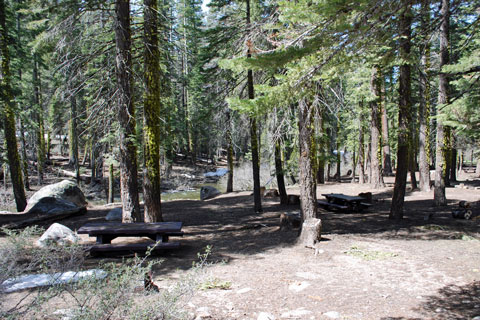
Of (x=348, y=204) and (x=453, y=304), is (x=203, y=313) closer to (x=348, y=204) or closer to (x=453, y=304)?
(x=453, y=304)

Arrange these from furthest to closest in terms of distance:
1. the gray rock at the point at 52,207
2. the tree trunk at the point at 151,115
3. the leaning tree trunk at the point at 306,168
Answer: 1. the gray rock at the point at 52,207
2. the tree trunk at the point at 151,115
3. the leaning tree trunk at the point at 306,168

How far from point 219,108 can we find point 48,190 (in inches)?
316

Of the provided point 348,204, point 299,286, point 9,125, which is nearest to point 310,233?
point 299,286

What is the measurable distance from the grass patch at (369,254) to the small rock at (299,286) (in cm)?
188

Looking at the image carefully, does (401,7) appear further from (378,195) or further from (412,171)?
(412,171)

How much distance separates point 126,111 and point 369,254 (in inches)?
267

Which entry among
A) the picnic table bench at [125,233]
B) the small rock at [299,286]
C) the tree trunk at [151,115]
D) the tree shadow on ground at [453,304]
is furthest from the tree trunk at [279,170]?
the tree shadow on ground at [453,304]

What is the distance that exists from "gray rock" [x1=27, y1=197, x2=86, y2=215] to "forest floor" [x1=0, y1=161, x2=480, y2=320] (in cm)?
118

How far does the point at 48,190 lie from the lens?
13281mm

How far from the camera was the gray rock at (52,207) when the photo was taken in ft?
39.3

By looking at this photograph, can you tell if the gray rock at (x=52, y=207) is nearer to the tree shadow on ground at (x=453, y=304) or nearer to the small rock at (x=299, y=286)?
the small rock at (x=299, y=286)

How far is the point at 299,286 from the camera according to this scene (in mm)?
5074

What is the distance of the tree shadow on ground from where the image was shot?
3.88m

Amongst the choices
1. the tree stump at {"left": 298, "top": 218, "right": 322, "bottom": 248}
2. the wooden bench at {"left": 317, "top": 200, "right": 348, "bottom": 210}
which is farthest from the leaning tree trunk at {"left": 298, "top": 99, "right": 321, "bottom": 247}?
the wooden bench at {"left": 317, "top": 200, "right": 348, "bottom": 210}
